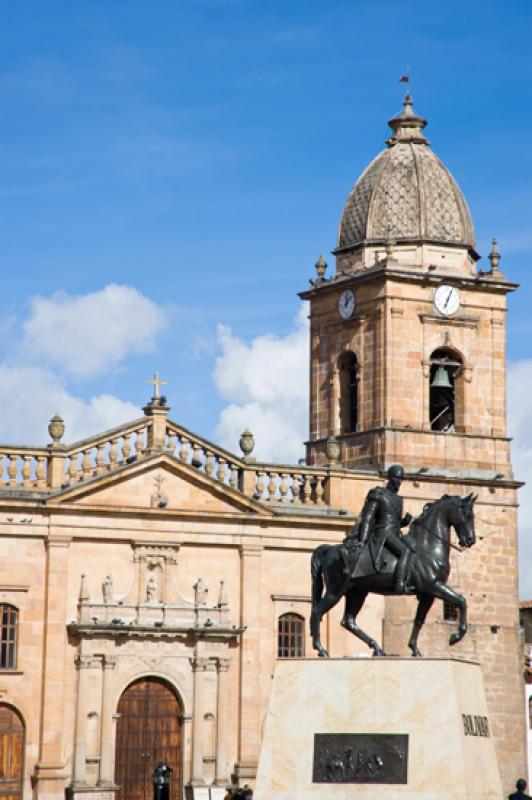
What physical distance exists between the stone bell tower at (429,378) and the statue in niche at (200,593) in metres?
5.03

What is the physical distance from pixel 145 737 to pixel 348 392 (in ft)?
38.3

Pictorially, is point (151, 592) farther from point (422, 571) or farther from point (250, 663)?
point (422, 571)

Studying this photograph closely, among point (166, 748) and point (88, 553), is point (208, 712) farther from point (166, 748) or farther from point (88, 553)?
point (88, 553)

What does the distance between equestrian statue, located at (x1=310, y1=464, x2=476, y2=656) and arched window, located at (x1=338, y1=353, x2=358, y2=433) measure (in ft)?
73.6

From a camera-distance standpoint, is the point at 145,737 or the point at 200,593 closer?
A: the point at 145,737

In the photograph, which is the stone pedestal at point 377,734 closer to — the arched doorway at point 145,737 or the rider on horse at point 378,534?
the rider on horse at point 378,534

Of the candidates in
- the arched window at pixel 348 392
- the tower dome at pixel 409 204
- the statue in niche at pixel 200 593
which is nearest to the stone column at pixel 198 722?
the statue in niche at pixel 200 593

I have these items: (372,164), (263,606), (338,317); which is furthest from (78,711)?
(372,164)

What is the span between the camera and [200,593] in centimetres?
4728

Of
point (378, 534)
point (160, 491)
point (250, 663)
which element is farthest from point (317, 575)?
point (250, 663)

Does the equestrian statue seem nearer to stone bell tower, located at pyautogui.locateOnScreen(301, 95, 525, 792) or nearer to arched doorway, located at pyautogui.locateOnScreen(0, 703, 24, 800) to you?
arched doorway, located at pyautogui.locateOnScreen(0, 703, 24, 800)

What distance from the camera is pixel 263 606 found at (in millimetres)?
48469

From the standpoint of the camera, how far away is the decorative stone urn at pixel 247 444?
48.9 meters

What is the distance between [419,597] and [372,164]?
2488 centimetres
